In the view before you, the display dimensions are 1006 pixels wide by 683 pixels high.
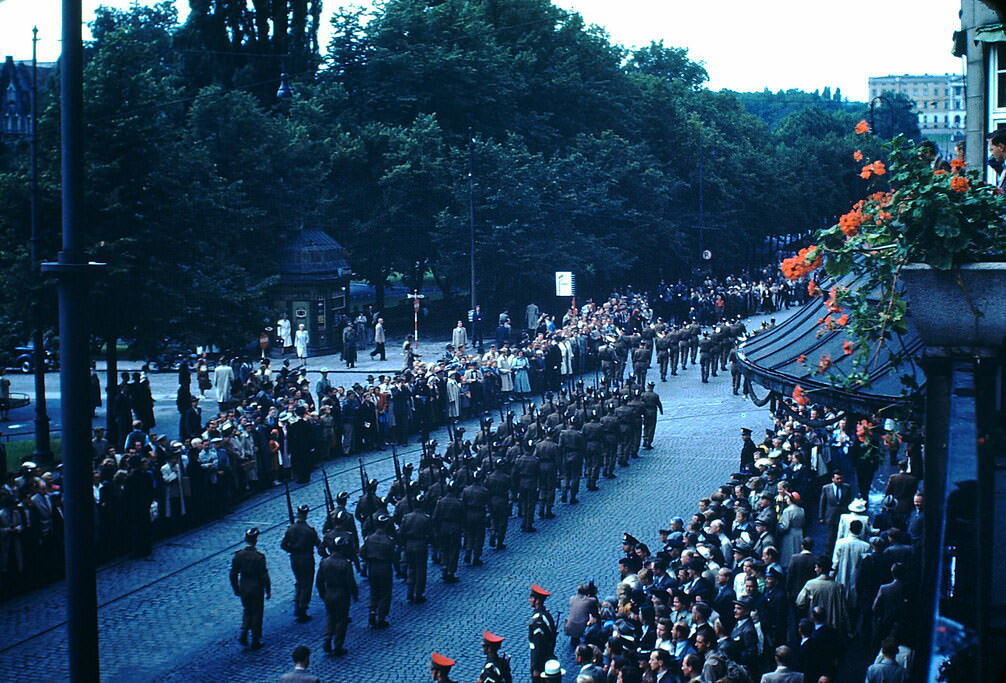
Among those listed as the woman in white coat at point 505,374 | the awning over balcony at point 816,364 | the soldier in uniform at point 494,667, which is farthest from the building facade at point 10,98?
the soldier in uniform at point 494,667

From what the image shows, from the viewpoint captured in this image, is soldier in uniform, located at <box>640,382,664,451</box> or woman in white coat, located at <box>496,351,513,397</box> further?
woman in white coat, located at <box>496,351,513,397</box>

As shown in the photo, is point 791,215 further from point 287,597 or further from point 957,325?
point 957,325

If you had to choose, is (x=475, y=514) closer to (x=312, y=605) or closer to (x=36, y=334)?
(x=312, y=605)

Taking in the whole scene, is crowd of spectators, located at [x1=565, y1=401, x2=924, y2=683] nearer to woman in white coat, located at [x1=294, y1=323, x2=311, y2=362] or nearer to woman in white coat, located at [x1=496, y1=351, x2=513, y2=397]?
woman in white coat, located at [x1=496, y1=351, x2=513, y2=397]

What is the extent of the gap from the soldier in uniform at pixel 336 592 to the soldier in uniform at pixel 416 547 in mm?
1648

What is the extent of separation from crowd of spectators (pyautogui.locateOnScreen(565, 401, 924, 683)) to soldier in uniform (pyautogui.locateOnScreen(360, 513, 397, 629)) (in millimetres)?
A: 2997

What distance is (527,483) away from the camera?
20375mm

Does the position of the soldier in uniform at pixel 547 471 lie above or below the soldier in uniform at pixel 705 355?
below

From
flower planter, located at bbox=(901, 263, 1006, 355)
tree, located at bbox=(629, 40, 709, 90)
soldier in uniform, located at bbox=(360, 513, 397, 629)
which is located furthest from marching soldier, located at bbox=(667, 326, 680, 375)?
tree, located at bbox=(629, 40, 709, 90)

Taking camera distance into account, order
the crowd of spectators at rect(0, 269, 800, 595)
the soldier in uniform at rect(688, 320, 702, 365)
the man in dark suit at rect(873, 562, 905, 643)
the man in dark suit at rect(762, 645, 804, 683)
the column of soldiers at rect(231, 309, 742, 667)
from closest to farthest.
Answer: the man in dark suit at rect(762, 645, 804, 683) < the man in dark suit at rect(873, 562, 905, 643) < the column of soldiers at rect(231, 309, 742, 667) < the crowd of spectators at rect(0, 269, 800, 595) < the soldier in uniform at rect(688, 320, 702, 365)

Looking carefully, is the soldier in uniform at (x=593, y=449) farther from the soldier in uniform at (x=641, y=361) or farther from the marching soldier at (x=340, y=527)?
the soldier in uniform at (x=641, y=361)

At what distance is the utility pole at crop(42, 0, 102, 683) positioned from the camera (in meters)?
6.81

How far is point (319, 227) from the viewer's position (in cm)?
4856

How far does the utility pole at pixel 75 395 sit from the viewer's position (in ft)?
22.4
